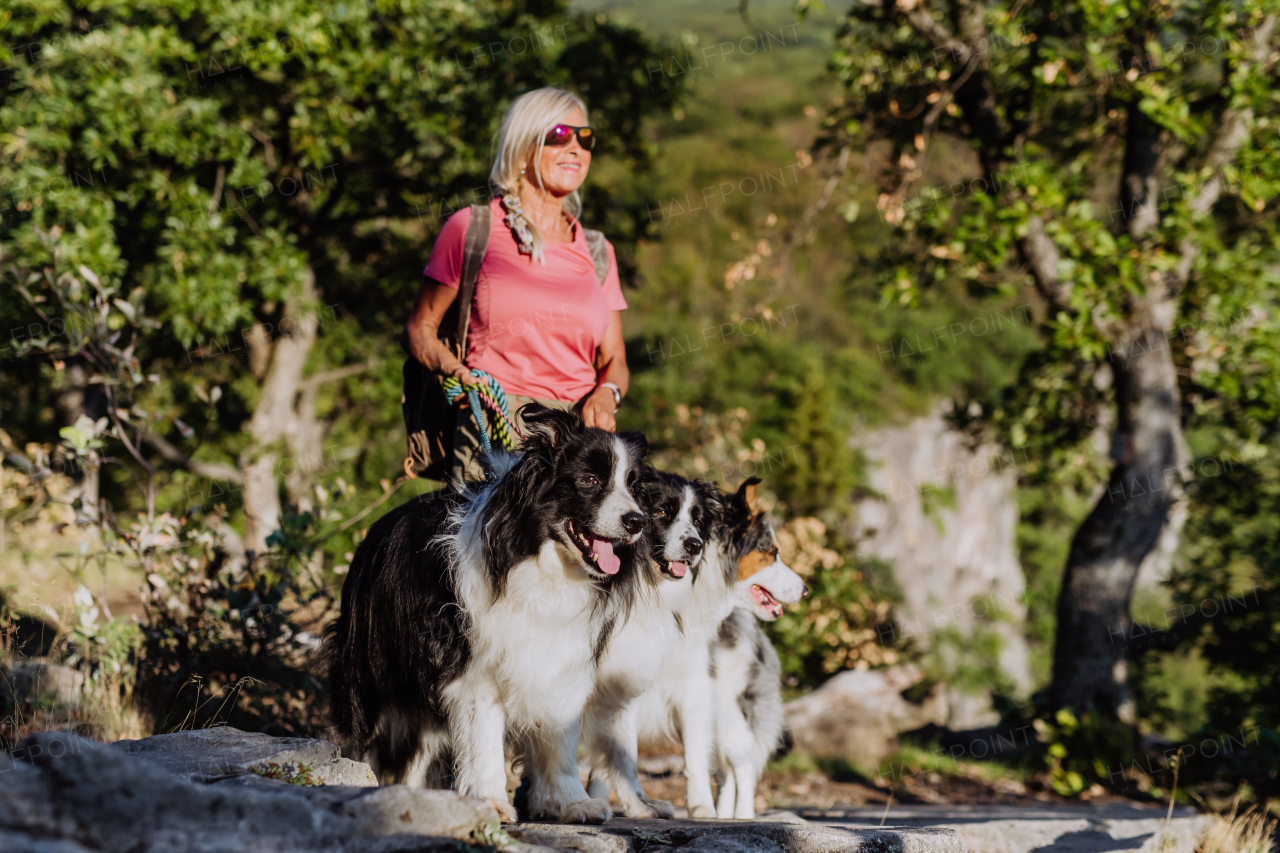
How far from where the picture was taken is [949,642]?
28.6 meters

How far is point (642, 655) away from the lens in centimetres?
347

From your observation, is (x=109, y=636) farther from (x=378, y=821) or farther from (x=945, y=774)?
(x=945, y=774)

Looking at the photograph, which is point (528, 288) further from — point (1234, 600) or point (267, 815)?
point (1234, 600)

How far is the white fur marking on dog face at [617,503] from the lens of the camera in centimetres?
294

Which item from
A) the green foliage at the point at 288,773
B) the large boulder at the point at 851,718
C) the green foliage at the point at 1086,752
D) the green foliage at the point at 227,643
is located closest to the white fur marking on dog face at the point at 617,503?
the green foliage at the point at 288,773

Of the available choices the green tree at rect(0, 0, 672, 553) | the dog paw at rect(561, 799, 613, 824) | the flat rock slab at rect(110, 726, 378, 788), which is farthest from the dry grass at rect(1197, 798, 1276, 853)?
the green tree at rect(0, 0, 672, 553)

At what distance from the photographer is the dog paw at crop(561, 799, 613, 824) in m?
3.04

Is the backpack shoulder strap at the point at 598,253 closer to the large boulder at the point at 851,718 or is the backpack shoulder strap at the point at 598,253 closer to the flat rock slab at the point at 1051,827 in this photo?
the flat rock slab at the point at 1051,827

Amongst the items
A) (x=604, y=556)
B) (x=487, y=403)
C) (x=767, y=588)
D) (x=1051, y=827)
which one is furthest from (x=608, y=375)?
(x=1051, y=827)

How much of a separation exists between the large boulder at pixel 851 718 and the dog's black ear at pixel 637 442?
5311 millimetres

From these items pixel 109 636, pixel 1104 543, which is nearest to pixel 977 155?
pixel 1104 543

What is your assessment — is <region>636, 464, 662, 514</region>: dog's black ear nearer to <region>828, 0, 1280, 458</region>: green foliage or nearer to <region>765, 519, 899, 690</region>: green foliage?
<region>828, 0, 1280, 458</region>: green foliage

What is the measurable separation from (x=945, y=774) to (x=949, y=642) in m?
22.3

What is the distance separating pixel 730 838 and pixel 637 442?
1288 mm
